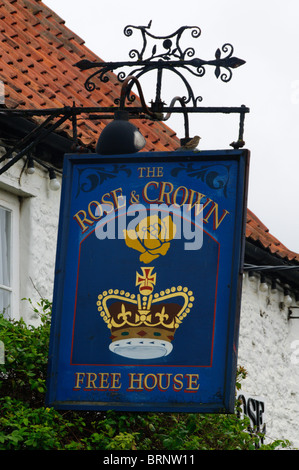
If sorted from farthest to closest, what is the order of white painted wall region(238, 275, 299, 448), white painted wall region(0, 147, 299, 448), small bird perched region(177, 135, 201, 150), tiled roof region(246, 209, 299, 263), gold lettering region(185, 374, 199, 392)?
white painted wall region(238, 275, 299, 448) → tiled roof region(246, 209, 299, 263) → white painted wall region(0, 147, 299, 448) → small bird perched region(177, 135, 201, 150) → gold lettering region(185, 374, 199, 392)

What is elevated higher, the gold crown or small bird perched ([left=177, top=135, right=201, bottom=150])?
small bird perched ([left=177, top=135, right=201, bottom=150])

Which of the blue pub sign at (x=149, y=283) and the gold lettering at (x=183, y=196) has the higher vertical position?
the gold lettering at (x=183, y=196)

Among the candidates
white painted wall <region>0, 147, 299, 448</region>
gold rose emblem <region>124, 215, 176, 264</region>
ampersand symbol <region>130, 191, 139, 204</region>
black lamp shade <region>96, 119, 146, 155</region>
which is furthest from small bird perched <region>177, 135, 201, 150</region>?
white painted wall <region>0, 147, 299, 448</region>

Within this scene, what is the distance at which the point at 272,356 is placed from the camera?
441 inches

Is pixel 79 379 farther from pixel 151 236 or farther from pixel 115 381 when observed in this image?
pixel 151 236

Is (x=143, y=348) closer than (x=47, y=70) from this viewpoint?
Yes

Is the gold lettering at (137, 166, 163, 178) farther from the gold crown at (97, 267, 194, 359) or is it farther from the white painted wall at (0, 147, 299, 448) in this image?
the white painted wall at (0, 147, 299, 448)

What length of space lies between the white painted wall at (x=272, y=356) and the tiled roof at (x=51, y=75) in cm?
57

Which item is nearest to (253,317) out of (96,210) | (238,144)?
(238,144)

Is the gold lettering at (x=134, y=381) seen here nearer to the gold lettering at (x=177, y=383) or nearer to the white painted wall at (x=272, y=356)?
the gold lettering at (x=177, y=383)

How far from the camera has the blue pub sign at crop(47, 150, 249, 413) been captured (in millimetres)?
5770

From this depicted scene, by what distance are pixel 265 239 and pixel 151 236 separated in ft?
17.6

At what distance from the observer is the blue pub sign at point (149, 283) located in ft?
18.9

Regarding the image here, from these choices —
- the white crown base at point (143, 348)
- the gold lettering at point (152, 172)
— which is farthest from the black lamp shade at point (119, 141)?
the white crown base at point (143, 348)
